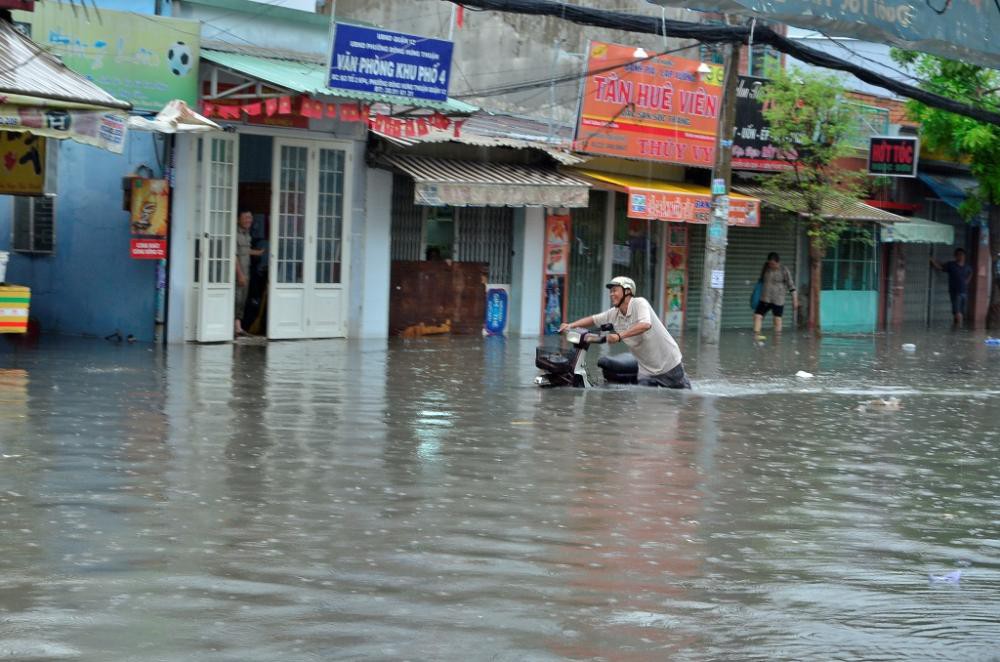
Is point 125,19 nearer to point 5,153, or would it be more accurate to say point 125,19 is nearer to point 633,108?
point 5,153

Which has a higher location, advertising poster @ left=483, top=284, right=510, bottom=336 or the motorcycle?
advertising poster @ left=483, top=284, right=510, bottom=336

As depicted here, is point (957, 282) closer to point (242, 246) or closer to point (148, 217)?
point (242, 246)

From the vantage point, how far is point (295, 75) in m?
19.1

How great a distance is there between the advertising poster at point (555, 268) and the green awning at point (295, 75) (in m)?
4.77

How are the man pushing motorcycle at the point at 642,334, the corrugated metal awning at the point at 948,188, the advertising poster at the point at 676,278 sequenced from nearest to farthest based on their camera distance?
the man pushing motorcycle at the point at 642,334
the advertising poster at the point at 676,278
the corrugated metal awning at the point at 948,188

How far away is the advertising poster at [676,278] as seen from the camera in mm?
28031

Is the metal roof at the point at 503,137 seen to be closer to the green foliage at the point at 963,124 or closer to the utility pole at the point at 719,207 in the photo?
the utility pole at the point at 719,207

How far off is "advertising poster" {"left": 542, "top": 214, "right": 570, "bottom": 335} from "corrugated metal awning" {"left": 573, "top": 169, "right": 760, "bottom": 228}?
1033 millimetres

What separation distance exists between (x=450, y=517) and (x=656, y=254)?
66.6ft

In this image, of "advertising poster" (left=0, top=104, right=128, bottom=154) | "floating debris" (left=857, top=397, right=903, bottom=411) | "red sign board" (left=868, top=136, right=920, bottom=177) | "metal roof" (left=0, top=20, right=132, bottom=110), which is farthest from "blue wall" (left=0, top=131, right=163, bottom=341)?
"red sign board" (left=868, top=136, right=920, bottom=177)

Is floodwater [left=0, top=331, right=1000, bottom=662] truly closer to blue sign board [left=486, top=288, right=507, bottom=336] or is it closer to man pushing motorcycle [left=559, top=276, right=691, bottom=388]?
man pushing motorcycle [left=559, top=276, right=691, bottom=388]

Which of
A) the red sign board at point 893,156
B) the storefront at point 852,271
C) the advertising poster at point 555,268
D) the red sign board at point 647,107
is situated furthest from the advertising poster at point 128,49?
the red sign board at point 893,156

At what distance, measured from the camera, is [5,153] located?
18.5 m

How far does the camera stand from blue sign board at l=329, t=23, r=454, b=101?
1866 cm
